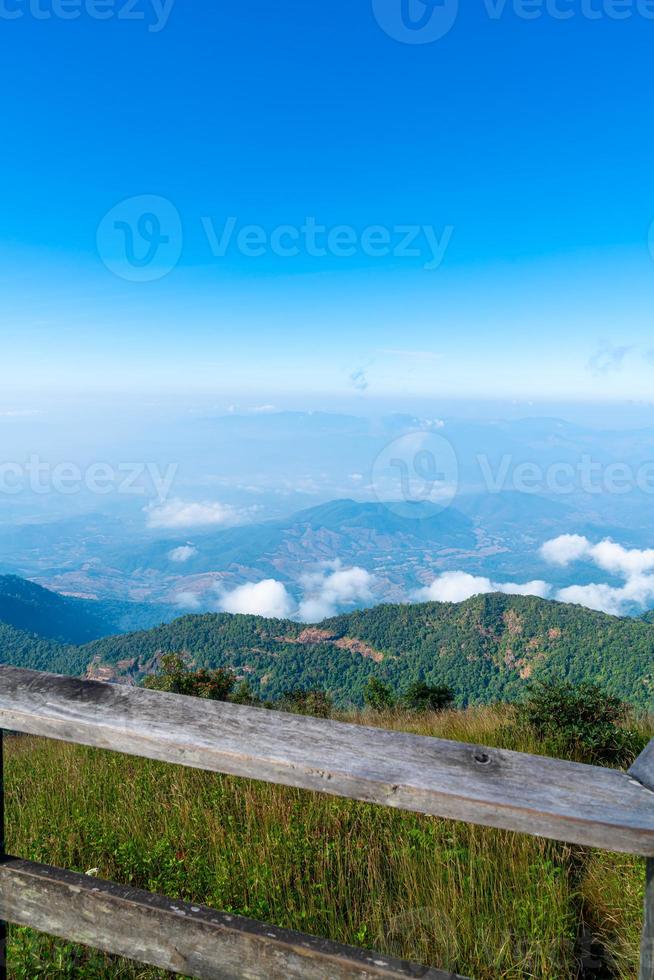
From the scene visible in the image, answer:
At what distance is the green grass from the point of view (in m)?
2.64

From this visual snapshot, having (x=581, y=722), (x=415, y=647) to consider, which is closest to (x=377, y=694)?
(x=581, y=722)

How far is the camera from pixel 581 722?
218 inches

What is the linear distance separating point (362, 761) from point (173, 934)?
0.80 meters

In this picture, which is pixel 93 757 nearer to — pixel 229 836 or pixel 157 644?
pixel 229 836

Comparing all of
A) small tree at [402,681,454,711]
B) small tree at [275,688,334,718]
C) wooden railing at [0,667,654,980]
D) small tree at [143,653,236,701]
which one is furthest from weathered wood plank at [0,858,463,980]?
small tree at [402,681,454,711]

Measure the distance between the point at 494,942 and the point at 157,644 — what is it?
63.5 metres

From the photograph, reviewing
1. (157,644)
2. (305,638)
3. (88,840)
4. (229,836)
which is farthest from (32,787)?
(157,644)

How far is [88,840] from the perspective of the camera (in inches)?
146

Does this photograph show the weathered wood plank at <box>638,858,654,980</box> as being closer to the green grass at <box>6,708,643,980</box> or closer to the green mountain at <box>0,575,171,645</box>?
the green grass at <box>6,708,643,980</box>

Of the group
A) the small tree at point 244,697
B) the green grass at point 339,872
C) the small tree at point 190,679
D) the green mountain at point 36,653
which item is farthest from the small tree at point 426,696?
the green mountain at point 36,653

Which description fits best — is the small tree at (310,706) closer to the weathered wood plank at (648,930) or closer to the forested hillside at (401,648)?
the weathered wood plank at (648,930)

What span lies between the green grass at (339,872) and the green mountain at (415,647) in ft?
110

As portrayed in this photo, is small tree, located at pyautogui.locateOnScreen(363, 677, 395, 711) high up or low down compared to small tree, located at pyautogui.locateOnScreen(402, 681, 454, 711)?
down

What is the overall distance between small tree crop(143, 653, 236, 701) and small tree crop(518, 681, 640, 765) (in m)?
5.32
